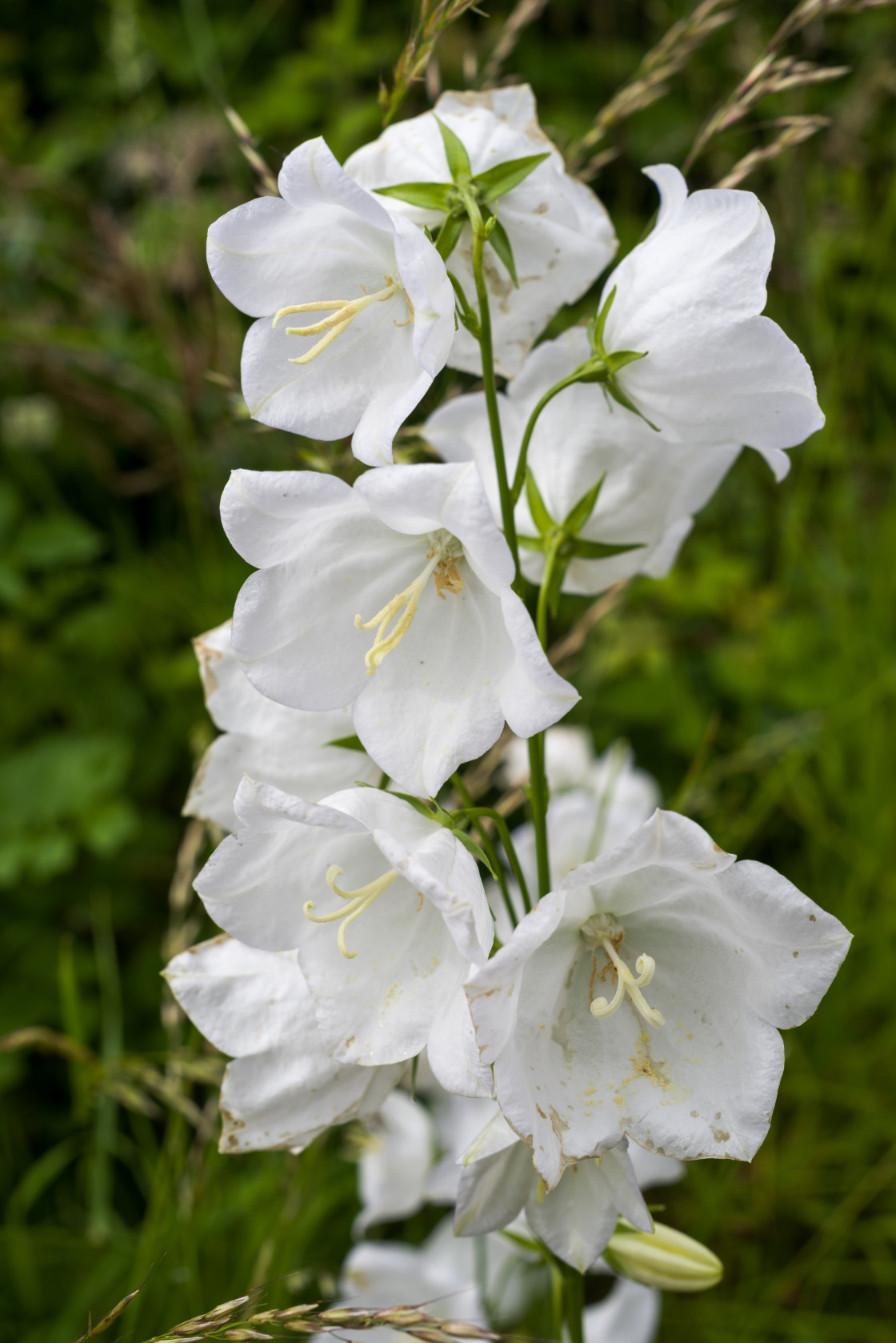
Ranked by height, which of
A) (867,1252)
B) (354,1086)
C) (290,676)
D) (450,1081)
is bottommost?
(867,1252)

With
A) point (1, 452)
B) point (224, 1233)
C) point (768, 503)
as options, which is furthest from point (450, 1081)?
point (1, 452)

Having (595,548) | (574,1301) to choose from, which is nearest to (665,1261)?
(574,1301)

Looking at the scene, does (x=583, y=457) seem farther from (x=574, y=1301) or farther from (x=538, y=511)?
(x=574, y=1301)

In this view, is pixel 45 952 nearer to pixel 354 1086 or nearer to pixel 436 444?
pixel 354 1086

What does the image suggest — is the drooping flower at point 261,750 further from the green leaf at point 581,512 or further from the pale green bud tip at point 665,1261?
the pale green bud tip at point 665,1261

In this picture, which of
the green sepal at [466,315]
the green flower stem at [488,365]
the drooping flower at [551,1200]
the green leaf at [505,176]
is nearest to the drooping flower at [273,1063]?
the drooping flower at [551,1200]

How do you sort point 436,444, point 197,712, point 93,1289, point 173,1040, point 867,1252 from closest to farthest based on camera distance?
point 436,444 < point 173,1040 < point 93,1289 < point 867,1252 < point 197,712

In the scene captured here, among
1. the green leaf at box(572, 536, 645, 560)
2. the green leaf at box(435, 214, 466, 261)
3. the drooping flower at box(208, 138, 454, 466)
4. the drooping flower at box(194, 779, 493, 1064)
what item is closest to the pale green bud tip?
the drooping flower at box(194, 779, 493, 1064)

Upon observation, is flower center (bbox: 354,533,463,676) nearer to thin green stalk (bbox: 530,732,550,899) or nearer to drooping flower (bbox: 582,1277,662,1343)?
thin green stalk (bbox: 530,732,550,899)
